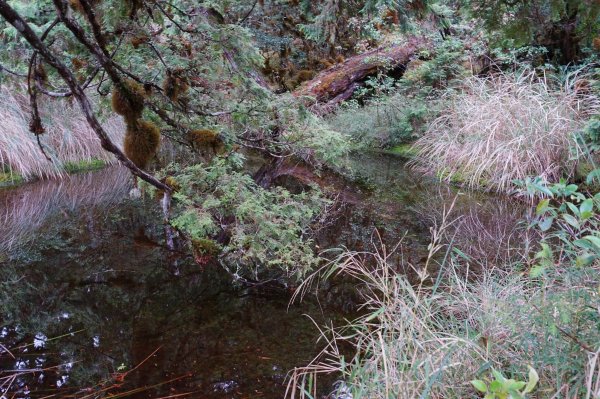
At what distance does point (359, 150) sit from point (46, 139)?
5.38 m

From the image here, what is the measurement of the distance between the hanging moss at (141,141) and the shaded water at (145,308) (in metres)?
1.09

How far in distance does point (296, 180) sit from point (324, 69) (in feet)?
13.7

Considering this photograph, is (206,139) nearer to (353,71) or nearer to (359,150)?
(359,150)

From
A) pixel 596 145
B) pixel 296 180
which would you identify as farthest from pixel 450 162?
pixel 596 145

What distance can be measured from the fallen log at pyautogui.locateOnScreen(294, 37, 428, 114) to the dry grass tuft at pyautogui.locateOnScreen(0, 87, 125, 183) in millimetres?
3626

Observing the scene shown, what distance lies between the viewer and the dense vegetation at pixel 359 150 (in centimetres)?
174

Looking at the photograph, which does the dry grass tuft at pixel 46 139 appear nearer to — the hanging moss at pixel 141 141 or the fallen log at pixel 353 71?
the fallen log at pixel 353 71

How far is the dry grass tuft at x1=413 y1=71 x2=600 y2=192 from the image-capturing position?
5.91 meters

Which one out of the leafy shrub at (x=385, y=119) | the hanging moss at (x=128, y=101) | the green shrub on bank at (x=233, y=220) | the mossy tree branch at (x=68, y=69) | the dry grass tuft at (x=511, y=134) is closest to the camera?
the mossy tree branch at (x=68, y=69)

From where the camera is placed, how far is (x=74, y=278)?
4.00 m

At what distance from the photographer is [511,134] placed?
626cm

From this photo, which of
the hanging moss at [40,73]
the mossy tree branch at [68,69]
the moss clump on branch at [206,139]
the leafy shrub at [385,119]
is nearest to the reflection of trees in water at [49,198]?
the hanging moss at [40,73]

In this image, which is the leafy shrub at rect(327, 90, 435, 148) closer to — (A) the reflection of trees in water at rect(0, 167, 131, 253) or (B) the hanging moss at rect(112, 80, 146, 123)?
(A) the reflection of trees in water at rect(0, 167, 131, 253)

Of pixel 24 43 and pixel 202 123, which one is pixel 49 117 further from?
pixel 202 123
